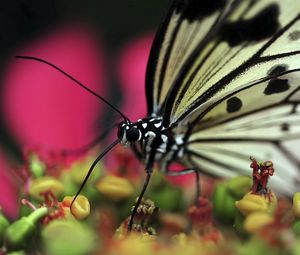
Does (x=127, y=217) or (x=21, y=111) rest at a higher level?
(x=21, y=111)

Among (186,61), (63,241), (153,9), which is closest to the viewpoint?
(63,241)

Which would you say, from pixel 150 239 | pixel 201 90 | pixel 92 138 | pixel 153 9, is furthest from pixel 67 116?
pixel 150 239

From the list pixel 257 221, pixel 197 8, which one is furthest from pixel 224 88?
pixel 257 221

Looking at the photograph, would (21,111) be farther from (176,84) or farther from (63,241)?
(63,241)

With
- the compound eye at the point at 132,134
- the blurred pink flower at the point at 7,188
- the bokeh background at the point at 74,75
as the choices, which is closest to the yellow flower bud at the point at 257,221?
the compound eye at the point at 132,134

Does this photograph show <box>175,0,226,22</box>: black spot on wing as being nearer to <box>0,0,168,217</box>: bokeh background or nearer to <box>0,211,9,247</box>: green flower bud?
<box>0,0,168,217</box>: bokeh background

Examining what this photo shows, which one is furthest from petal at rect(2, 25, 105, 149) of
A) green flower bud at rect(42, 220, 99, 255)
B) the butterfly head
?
green flower bud at rect(42, 220, 99, 255)
